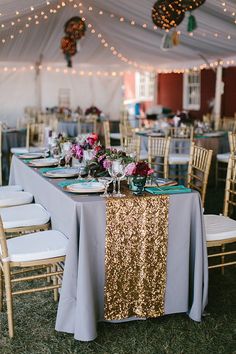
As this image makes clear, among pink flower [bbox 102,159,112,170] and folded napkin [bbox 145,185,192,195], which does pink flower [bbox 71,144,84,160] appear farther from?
folded napkin [bbox 145,185,192,195]

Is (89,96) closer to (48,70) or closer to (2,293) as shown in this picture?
(48,70)

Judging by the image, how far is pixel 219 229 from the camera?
310cm

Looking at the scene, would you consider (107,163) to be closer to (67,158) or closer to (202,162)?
(67,158)

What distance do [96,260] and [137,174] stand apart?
56 centimetres

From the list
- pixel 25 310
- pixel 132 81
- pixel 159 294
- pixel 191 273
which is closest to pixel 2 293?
pixel 25 310

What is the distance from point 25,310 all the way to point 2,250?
0.65 meters

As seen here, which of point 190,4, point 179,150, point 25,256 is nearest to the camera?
point 25,256

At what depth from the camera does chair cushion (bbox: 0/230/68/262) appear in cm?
264

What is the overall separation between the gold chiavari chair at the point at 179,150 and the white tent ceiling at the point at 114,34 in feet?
5.79

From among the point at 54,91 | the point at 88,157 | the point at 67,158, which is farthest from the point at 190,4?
the point at 54,91

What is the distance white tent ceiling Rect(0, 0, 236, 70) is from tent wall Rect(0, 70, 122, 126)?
68cm

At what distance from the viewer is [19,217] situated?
10.9ft

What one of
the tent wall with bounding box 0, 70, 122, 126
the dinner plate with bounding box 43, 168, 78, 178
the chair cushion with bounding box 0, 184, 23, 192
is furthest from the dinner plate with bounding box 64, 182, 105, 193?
the tent wall with bounding box 0, 70, 122, 126

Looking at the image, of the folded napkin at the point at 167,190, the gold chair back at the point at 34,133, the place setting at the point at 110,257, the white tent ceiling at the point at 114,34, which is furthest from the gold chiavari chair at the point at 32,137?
the folded napkin at the point at 167,190
